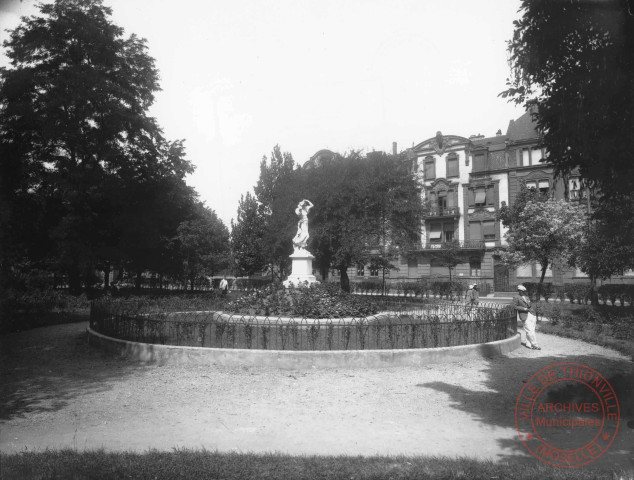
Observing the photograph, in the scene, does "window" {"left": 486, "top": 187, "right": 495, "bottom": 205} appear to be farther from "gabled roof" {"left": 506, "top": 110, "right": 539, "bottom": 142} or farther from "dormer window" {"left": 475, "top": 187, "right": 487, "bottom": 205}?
"gabled roof" {"left": 506, "top": 110, "right": 539, "bottom": 142}

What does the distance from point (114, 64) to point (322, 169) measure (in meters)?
13.9

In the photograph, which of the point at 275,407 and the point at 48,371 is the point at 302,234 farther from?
the point at 275,407

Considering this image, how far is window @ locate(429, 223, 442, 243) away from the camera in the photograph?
50031 mm

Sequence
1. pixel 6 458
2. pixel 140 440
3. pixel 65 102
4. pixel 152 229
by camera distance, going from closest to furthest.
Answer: pixel 6 458 < pixel 140 440 < pixel 65 102 < pixel 152 229

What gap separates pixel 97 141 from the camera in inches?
1086

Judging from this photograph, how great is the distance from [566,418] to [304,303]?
9.21m

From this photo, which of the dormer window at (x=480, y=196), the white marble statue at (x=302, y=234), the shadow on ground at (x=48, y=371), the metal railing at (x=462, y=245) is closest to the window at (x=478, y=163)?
the dormer window at (x=480, y=196)

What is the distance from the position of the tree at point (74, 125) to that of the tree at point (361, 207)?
38.7ft

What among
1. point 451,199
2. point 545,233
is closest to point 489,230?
point 451,199

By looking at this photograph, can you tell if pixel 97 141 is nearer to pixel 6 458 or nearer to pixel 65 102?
pixel 65 102

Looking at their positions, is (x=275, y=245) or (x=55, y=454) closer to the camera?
(x=55, y=454)

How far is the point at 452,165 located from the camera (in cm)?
4988

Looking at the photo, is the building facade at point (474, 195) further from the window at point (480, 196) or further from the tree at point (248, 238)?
the tree at point (248, 238)

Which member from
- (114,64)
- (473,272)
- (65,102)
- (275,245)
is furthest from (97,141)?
(473,272)
